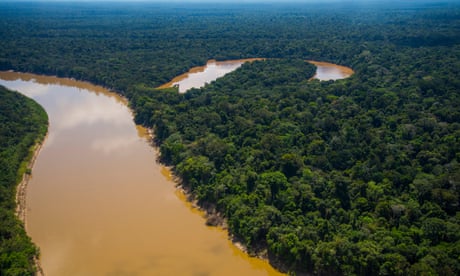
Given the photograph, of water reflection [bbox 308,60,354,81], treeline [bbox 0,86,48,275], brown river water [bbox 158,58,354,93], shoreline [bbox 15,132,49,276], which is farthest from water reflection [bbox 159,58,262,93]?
shoreline [bbox 15,132,49,276]

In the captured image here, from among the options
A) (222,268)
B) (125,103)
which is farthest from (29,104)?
(222,268)

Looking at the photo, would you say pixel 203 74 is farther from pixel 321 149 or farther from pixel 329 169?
pixel 329 169

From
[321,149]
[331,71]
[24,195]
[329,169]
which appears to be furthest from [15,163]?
[331,71]

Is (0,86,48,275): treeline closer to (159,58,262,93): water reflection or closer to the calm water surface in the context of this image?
the calm water surface

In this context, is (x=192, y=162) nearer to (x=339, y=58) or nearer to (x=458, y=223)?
(x=458, y=223)

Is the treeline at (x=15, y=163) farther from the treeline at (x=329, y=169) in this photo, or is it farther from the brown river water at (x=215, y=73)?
the brown river water at (x=215, y=73)

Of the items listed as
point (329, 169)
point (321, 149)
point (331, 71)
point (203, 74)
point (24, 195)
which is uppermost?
point (321, 149)
